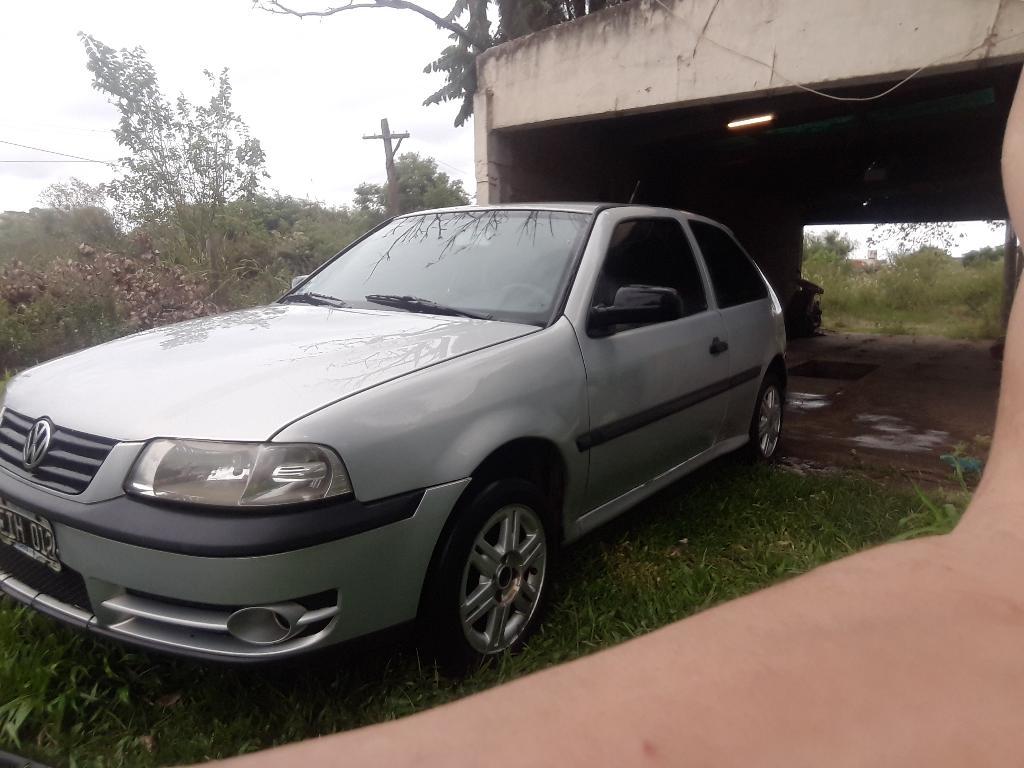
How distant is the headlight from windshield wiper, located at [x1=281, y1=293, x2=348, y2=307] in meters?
1.40

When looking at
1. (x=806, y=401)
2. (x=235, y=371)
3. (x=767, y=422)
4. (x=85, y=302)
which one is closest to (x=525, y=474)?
(x=235, y=371)

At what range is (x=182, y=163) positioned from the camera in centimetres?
906

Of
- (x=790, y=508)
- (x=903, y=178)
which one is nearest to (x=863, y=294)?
(x=903, y=178)

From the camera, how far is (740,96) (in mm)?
5180

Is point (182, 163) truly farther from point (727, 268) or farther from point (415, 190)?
point (415, 190)

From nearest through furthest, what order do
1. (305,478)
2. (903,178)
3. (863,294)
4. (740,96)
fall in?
(305,478) → (740,96) → (903,178) → (863,294)

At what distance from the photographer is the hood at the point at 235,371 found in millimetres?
1941

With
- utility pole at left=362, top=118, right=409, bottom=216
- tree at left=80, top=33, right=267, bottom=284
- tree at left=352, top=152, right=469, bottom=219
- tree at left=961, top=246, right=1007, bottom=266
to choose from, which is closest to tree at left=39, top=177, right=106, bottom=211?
tree at left=80, top=33, right=267, bottom=284

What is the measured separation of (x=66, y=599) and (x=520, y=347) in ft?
5.09

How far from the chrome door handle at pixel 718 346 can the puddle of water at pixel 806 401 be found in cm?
318

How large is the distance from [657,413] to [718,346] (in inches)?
28.8

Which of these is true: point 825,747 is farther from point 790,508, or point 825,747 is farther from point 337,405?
point 790,508

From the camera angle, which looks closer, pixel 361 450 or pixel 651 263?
pixel 361 450

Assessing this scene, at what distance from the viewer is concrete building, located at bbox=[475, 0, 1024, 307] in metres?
4.54
